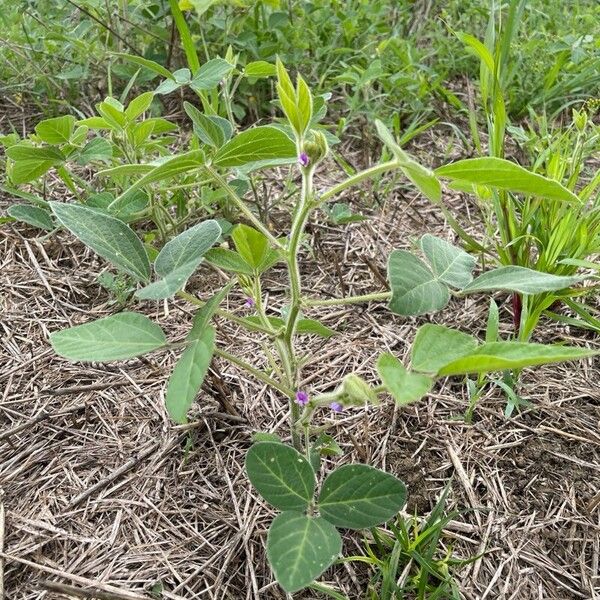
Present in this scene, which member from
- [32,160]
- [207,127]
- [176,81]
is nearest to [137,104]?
[176,81]

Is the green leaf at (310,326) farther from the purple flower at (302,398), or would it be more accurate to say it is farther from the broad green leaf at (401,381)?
the broad green leaf at (401,381)

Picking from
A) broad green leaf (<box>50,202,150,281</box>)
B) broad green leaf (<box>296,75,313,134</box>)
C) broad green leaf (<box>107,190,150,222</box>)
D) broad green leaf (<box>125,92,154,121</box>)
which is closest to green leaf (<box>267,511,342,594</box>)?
broad green leaf (<box>50,202,150,281</box>)

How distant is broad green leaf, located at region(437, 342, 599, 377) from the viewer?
2.10 ft

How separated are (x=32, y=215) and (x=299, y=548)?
1.02 metres

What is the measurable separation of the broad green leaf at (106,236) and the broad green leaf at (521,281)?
17.9 inches

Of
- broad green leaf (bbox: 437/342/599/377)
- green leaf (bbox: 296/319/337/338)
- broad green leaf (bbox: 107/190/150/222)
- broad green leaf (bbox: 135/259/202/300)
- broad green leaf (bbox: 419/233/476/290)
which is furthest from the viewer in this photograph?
broad green leaf (bbox: 107/190/150/222)

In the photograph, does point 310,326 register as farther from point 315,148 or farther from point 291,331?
point 315,148

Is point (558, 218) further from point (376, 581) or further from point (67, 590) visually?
point (67, 590)

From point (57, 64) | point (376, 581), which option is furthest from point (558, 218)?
point (57, 64)

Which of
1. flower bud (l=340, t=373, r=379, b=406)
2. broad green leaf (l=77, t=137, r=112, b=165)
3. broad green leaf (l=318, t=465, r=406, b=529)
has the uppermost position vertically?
broad green leaf (l=77, t=137, r=112, b=165)

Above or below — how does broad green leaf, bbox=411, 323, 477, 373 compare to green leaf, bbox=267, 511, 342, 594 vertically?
above

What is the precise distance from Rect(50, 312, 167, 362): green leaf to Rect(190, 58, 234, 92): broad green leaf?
2.38 feet

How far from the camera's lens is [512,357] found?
0.69 meters

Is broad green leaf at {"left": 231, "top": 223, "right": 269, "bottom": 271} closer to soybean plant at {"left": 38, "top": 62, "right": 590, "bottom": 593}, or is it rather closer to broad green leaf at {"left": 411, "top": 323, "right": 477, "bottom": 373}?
soybean plant at {"left": 38, "top": 62, "right": 590, "bottom": 593}
